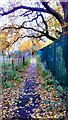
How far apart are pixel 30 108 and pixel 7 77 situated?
3.94m

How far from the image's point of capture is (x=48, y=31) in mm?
13703

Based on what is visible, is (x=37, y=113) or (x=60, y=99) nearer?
(x=37, y=113)

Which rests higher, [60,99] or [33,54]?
[60,99]

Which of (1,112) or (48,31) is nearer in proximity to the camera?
(1,112)

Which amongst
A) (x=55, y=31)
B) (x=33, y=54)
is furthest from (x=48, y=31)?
(x=33, y=54)

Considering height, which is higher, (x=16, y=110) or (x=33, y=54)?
(x=16, y=110)

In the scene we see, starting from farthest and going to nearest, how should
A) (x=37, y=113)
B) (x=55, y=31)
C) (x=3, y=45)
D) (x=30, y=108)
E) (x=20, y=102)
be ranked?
(x=55, y=31) → (x=3, y=45) → (x=20, y=102) → (x=30, y=108) → (x=37, y=113)

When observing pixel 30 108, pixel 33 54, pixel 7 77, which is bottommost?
pixel 33 54

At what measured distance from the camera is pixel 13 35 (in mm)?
12266

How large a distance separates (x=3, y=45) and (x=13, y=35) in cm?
106

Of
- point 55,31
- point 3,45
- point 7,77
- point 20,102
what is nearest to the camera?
point 20,102

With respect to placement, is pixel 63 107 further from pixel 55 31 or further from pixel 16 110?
pixel 55 31

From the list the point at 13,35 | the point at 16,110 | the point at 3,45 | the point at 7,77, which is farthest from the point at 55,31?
the point at 16,110

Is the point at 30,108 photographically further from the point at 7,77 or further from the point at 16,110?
the point at 7,77
